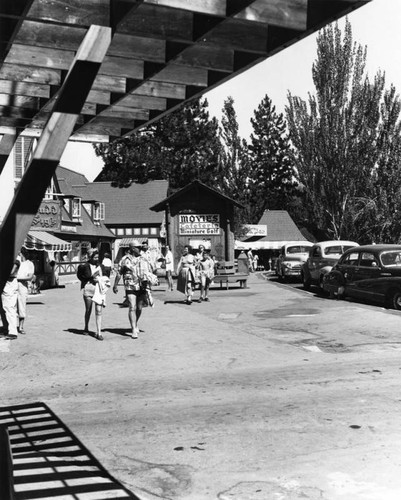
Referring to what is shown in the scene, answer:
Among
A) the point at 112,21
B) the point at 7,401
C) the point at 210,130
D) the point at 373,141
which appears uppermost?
the point at 210,130

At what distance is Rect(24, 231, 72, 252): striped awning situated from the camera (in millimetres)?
29875

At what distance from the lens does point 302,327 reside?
44.3 ft

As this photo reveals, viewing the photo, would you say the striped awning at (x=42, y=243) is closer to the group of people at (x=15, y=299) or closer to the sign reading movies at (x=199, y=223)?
the sign reading movies at (x=199, y=223)

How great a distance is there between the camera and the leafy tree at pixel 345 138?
40.5m

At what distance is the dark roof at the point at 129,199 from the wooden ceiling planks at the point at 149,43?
52.2 meters

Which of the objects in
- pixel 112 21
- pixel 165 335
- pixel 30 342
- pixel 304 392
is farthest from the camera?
pixel 165 335

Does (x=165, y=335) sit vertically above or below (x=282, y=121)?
below

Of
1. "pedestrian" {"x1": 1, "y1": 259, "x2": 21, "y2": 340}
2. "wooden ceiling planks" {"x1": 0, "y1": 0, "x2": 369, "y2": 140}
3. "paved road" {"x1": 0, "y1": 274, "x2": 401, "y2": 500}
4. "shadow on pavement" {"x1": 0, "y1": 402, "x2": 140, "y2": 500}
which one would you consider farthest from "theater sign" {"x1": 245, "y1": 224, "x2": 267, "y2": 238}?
"wooden ceiling planks" {"x1": 0, "y1": 0, "x2": 369, "y2": 140}

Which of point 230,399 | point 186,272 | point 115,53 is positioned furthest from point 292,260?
point 115,53

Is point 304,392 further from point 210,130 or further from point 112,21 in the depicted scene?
point 210,130

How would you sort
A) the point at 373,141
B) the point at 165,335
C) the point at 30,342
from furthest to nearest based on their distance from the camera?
the point at 373,141
the point at 165,335
the point at 30,342

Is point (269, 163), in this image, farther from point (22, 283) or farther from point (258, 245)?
point (22, 283)

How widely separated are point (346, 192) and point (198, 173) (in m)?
26.4

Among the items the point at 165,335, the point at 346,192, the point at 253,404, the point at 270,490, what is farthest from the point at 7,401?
the point at 346,192
